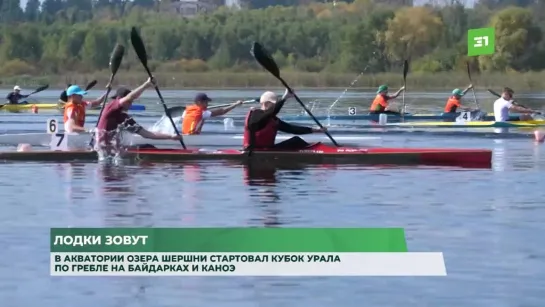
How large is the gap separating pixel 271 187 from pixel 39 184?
371 centimetres

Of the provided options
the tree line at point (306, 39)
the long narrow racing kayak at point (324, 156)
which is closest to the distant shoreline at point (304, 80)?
the tree line at point (306, 39)

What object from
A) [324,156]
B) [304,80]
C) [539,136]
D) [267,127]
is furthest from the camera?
[304,80]

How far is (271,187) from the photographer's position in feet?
65.8

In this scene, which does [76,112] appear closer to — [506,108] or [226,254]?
[506,108]

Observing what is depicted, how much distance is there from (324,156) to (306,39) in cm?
7989

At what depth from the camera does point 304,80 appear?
276 feet

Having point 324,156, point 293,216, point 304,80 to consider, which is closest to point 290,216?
point 293,216

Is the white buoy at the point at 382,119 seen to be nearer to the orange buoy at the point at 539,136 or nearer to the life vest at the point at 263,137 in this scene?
the orange buoy at the point at 539,136

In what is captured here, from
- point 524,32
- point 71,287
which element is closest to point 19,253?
point 71,287

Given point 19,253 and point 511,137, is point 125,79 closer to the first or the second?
point 511,137

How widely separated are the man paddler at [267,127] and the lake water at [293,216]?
42 cm

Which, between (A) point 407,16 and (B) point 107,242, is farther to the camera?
(A) point 407,16

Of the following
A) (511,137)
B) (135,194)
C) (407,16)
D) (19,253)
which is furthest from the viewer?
(407,16)

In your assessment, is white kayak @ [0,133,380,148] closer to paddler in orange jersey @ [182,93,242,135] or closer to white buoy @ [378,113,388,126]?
paddler in orange jersey @ [182,93,242,135]
